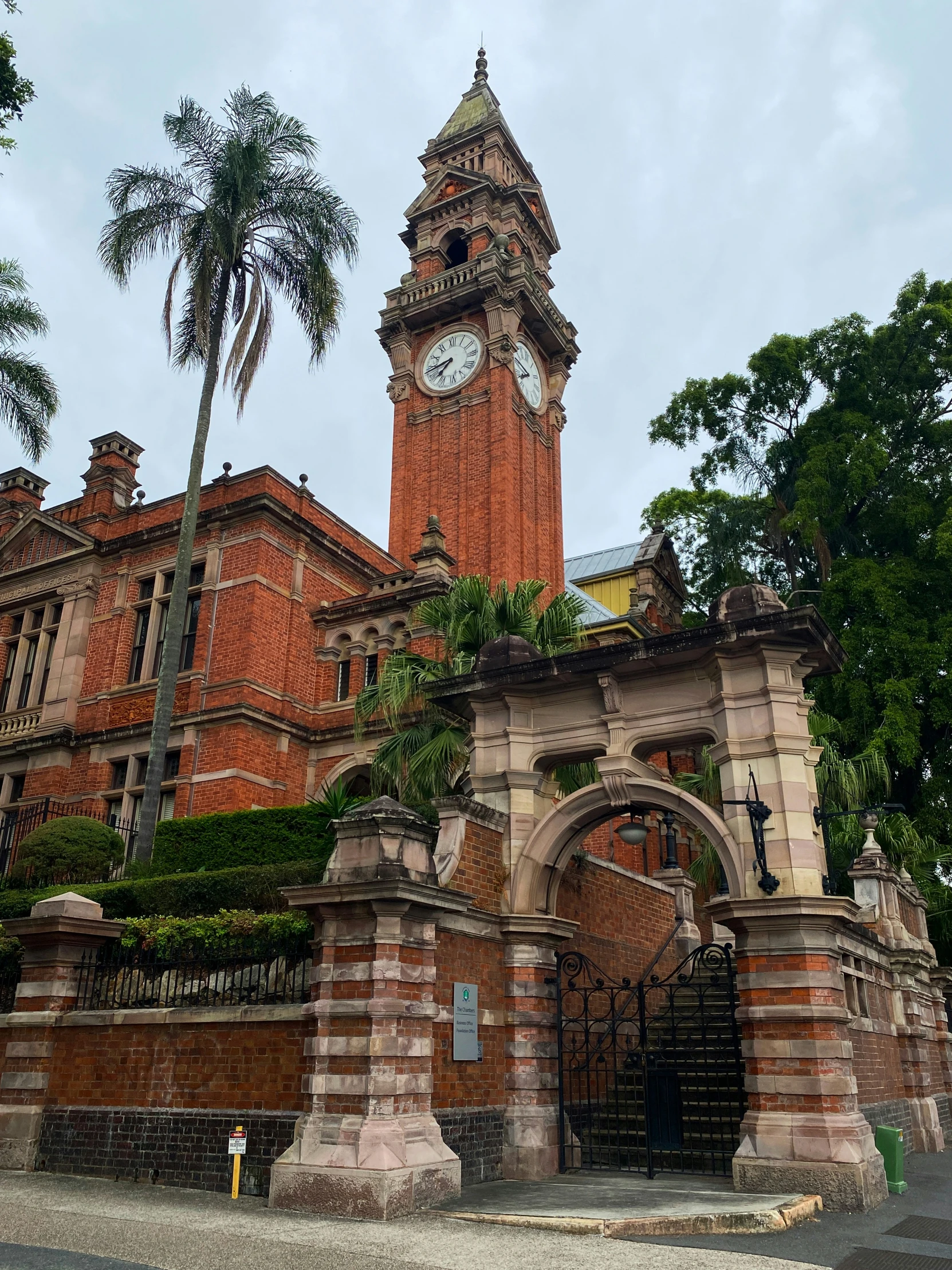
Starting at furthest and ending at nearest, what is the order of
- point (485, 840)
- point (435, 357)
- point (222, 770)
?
point (435, 357) < point (222, 770) < point (485, 840)

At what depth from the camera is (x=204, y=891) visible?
13.8 metres

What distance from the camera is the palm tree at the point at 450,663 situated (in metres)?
15.3

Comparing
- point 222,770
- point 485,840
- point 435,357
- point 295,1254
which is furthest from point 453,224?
point 295,1254

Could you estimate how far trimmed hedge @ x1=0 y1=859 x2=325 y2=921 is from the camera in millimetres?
13305

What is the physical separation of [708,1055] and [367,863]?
6.30m

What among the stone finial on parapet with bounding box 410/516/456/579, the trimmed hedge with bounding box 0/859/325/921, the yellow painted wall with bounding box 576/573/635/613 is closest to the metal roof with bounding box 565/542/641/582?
the yellow painted wall with bounding box 576/573/635/613

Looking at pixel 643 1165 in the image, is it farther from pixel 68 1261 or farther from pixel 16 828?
Result: pixel 16 828

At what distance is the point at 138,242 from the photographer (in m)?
20.6

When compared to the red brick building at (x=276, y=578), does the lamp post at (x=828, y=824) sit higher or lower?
lower

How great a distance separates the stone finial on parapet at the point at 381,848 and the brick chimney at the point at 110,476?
20886 mm

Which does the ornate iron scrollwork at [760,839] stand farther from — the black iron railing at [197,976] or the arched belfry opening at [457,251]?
the arched belfry opening at [457,251]

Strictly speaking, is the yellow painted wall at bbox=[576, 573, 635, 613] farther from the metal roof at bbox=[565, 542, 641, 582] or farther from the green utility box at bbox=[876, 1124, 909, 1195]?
the green utility box at bbox=[876, 1124, 909, 1195]

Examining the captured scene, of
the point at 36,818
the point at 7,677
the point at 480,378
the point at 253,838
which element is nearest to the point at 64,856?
the point at 253,838

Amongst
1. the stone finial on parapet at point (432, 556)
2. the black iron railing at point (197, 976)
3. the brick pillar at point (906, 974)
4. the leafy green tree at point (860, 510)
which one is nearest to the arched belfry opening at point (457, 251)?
the leafy green tree at point (860, 510)
